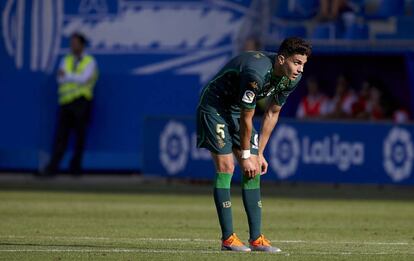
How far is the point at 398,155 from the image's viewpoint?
20484mm

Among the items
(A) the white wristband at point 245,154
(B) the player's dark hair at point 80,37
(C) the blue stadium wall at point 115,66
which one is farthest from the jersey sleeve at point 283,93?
(C) the blue stadium wall at point 115,66

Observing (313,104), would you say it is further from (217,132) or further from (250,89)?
(250,89)

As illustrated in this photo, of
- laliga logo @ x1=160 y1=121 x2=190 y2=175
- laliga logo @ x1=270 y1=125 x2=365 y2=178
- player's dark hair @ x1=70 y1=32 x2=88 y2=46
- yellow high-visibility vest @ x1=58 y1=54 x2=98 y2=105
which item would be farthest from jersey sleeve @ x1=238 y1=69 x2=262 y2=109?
yellow high-visibility vest @ x1=58 y1=54 x2=98 y2=105

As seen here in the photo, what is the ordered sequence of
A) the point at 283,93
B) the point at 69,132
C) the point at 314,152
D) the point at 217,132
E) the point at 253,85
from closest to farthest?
the point at 253,85, the point at 217,132, the point at 283,93, the point at 314,152, the point at 69,132

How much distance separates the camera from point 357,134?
20953mm

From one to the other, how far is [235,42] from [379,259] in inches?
586

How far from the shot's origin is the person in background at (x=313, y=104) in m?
23.7


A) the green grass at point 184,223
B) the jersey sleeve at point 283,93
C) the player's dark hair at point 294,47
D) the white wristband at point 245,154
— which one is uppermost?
the player's dark hair at point 294,47

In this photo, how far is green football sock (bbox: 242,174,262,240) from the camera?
431 inches

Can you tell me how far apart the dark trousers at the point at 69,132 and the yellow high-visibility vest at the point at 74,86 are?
0.35ft

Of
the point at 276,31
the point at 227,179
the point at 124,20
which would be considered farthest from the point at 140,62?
the point at 227,179

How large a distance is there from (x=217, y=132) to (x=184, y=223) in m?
3.81

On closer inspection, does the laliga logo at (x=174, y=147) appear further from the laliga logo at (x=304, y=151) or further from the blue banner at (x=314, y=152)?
the laliga logo at (x=304, y=151)

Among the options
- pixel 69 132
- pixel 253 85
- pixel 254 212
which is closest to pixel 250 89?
pixel 253 85
